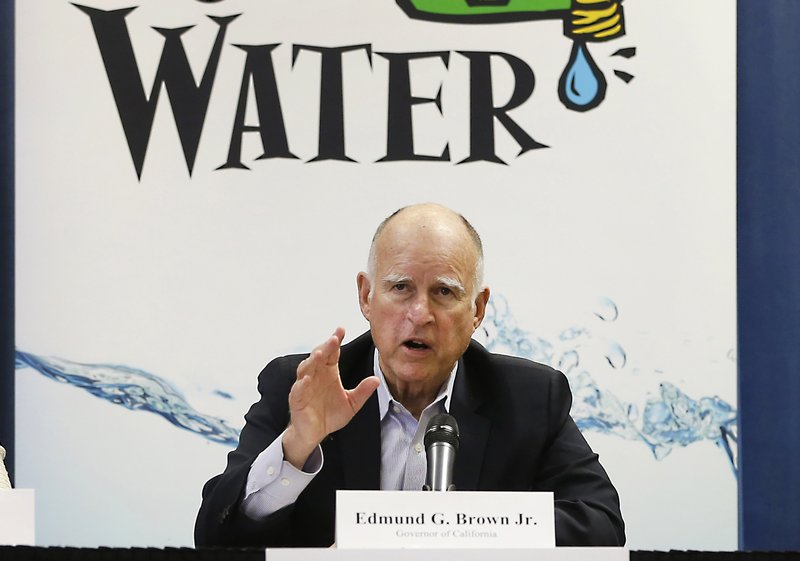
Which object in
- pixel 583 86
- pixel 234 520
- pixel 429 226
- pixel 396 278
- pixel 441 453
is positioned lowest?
pixel 234 520

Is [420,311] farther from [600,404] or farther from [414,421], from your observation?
[600,404]

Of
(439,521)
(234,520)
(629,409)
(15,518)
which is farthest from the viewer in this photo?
(629,409)

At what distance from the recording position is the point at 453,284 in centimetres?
256

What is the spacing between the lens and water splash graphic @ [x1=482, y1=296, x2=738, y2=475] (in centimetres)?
388

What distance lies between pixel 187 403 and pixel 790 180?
238cm

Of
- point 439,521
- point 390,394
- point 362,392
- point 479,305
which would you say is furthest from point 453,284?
point 439,521

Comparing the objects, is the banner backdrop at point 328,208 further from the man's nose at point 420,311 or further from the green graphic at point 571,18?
the man's nose at point 420,311

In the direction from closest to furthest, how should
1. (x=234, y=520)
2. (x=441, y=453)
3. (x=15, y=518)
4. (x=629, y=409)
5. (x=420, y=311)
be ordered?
1. (x=15, y=518)
2. (x=441, y=453)
3. (x=234, y=520)
4. (x=420, y=311)
5. (x=629, y=409)

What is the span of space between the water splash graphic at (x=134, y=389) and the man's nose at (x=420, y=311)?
5.37 ft

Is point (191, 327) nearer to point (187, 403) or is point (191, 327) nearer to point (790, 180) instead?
point (187, 403)

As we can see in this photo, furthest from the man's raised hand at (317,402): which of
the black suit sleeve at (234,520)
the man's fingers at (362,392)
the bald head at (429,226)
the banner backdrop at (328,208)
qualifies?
the banner backdrop at (328,208)

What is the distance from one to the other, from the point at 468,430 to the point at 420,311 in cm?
33

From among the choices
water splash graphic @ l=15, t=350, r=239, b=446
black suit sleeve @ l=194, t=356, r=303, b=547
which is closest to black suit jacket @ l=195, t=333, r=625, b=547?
black suit sleeve @ l=194, t=356, r=303, b=547

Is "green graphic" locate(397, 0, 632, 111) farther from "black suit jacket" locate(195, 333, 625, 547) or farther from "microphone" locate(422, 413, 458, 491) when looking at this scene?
"microphone" locate(422, 413, 458, 491)
